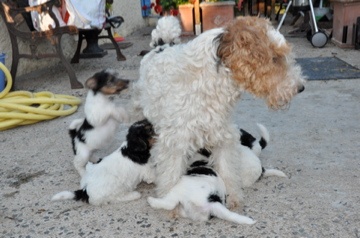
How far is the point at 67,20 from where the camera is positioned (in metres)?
7.20

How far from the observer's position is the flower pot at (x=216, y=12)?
11070mm

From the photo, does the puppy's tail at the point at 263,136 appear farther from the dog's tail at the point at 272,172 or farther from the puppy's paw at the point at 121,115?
the puppy's paw at the point at 121,115

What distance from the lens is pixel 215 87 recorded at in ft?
9.29

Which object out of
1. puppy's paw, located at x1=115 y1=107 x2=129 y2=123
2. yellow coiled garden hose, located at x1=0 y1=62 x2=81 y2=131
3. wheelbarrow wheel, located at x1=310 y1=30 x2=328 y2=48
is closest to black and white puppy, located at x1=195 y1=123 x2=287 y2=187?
puppy's paw, located at x1=115 y1=107 x2=129 y2=123

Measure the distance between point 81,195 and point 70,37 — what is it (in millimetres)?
6898

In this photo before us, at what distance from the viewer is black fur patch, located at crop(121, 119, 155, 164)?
3.15 metres

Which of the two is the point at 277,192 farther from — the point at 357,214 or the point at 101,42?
the point at 101,42

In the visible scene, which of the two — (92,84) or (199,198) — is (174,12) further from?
(199,198)

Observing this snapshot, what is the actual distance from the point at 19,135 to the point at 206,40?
3.00m

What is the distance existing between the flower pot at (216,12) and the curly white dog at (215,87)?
832 centimetres

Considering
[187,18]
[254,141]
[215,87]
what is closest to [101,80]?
[215,87]

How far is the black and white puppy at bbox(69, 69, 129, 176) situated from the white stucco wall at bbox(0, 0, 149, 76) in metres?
4.20

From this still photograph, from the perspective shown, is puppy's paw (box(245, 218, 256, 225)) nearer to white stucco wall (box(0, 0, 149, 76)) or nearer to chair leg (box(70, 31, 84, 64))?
white stucco wall (box(0, 0, 149, 76))

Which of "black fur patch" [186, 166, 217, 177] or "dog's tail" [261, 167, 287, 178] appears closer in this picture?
"black fur patch" [186, 166, 217, 177]
